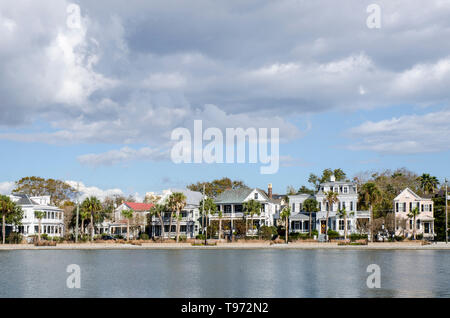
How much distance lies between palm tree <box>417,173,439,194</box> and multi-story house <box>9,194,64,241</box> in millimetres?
68551

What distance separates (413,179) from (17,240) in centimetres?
7584

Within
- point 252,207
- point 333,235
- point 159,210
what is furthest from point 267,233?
point 159,210

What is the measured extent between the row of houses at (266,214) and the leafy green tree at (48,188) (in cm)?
1381

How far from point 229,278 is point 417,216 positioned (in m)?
60.5

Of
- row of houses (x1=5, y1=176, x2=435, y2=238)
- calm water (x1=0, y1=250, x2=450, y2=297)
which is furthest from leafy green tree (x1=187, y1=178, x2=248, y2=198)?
calm water (x1=0, y1=250, x2=450, y2=297)

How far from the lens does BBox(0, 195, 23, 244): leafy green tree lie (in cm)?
8344

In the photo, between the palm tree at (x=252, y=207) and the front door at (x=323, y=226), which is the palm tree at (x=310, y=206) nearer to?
the front door at (x=323, y=226)

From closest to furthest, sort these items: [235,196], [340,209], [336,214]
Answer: [336,214]
[340,209]
[235,196]

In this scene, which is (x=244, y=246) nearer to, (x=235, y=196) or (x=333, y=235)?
(x=333, y=235)

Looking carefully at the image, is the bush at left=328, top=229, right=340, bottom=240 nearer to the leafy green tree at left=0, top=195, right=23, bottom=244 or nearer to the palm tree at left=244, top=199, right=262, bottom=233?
the palm tree at left=244, top=199, right=262, bottom=233

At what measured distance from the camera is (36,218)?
97.1m

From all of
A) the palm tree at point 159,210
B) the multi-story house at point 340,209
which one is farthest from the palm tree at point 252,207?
the palm tree at point 159,210

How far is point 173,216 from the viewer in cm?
9894

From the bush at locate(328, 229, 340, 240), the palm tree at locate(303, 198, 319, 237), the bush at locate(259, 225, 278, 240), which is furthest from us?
the palm tree at locate(303, 198, 319, 237)
